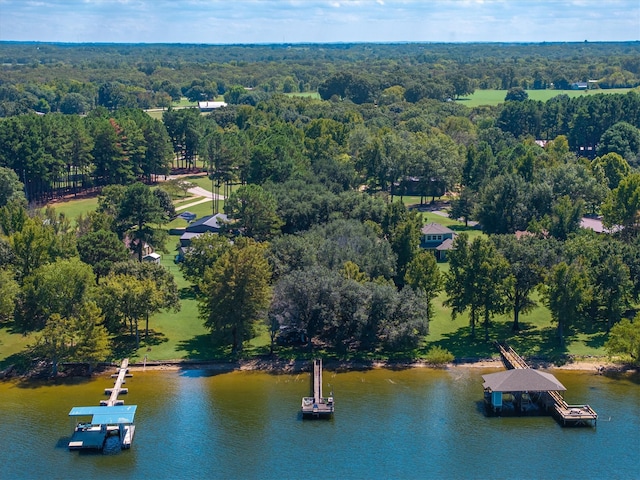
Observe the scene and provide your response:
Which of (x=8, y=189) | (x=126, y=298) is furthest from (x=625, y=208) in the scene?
(x=8, y=189)

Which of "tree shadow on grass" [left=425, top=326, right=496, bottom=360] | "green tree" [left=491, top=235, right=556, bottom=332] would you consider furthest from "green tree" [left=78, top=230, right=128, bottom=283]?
"green tree" [left=491, top=235, right=556, bottom=332]

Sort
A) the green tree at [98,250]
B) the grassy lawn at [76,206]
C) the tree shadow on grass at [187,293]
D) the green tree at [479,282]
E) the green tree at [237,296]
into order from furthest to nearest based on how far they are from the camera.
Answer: the grassy lawn at [76,206]
the tree shadow on grass at [187,293]
the green tree at [98,250]
the green tree at [479,282]
the green tree at [237,296]

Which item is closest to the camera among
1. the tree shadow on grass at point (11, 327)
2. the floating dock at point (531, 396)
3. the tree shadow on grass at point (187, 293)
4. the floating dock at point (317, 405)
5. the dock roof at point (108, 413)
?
the dock roof at point (108, 413)

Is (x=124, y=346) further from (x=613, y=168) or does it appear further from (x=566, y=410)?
(x=613, y=168)

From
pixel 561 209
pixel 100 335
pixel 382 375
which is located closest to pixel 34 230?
pixel 100 335

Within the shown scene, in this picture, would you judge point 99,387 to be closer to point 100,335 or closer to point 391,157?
point 100,335

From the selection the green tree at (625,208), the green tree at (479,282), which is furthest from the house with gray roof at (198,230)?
the green tree at (625,208)

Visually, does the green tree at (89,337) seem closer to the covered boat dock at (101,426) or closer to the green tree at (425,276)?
the covered boat dock at (101,426)
